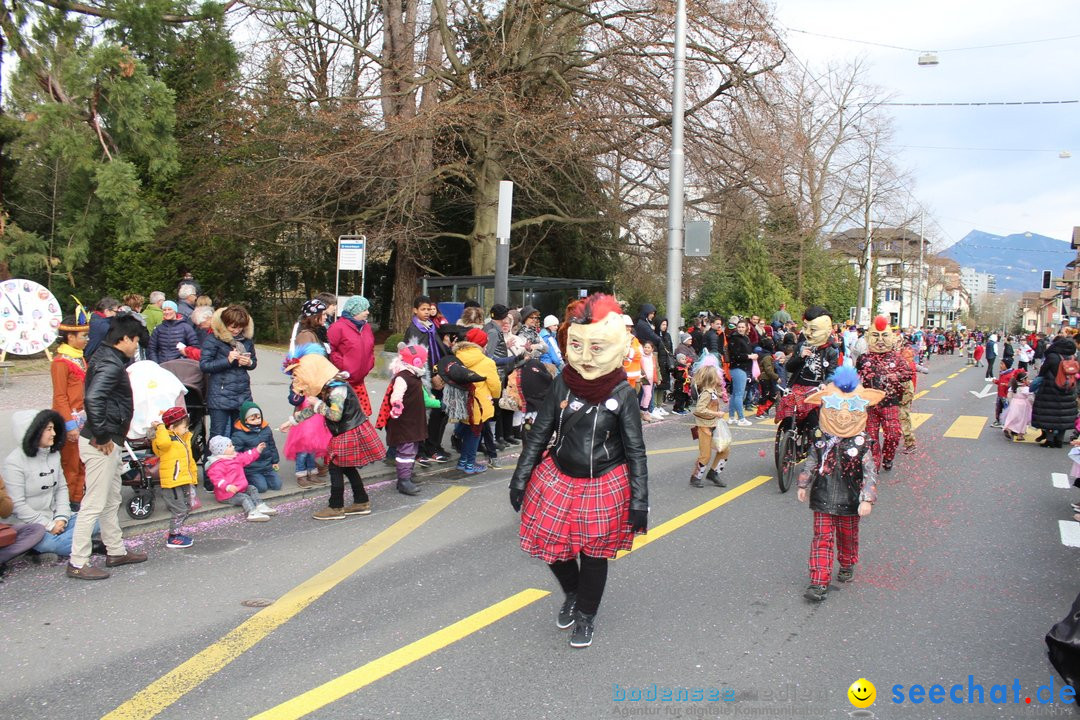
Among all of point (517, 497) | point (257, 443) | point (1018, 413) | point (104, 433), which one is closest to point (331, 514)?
point (257, 443)

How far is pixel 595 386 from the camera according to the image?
4148 mm

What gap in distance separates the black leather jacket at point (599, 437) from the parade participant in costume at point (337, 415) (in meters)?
2.70

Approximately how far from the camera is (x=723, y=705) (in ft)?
11.8

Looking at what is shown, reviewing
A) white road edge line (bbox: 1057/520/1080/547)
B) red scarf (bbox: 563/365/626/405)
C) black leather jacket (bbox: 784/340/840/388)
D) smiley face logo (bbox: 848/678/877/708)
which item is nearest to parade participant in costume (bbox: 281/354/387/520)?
red scarf (bbox: 563/365/626/405)

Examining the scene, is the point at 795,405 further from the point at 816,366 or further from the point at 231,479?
the point at 231,479

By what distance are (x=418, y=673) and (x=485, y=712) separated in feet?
1.68

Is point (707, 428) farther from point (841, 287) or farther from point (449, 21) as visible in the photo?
point (841, 287)

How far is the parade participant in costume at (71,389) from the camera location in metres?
6.14

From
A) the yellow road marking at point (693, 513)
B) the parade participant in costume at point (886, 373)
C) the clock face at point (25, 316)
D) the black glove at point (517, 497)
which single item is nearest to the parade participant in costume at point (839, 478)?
the yellow road marking at point (693, 513)

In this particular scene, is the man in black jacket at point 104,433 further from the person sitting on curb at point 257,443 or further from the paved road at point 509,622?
the person sitting on curb at point 257,443

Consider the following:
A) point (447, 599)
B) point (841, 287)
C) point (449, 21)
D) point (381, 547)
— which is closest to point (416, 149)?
point (449, 21)

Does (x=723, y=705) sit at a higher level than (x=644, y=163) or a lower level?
lower

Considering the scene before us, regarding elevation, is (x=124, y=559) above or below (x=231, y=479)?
below

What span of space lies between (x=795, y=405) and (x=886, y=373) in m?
1.46
